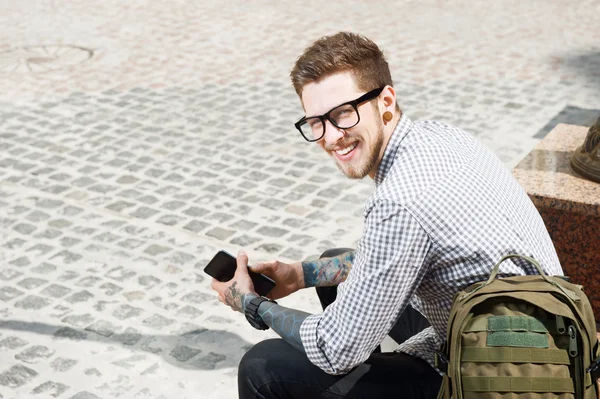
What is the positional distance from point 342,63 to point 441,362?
1040mm

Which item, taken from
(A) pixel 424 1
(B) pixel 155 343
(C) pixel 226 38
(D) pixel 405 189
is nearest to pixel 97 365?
(B) pixel 155 343

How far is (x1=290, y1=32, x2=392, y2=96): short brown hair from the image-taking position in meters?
2.98

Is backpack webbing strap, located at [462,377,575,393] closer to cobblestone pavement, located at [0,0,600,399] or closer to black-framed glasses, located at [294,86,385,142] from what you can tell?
black-framed glasses, located at [294,86,385,142]

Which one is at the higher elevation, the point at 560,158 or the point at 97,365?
the point at 560,158

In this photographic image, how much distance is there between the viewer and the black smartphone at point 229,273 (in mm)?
3361

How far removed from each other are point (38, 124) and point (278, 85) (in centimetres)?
233

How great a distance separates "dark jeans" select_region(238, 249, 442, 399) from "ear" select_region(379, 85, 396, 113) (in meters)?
0.84

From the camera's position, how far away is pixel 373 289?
8.73 ft

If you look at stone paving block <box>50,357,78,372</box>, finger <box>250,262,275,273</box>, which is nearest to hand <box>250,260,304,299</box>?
finger <box>250,262,275,273</box>

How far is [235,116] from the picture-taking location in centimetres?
Answer: 785

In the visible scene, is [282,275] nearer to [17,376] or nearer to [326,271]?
[326,271]

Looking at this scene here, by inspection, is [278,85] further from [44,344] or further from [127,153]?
[44,344]

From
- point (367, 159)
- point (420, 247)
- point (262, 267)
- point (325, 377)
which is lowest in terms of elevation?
point (325, 377)

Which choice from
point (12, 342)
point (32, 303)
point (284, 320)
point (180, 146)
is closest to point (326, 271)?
point (284, 320)
